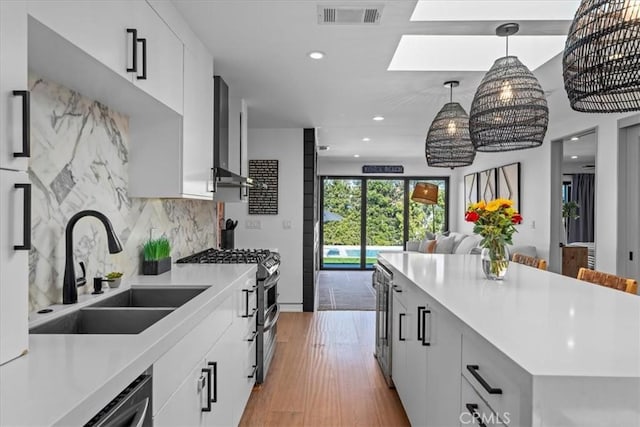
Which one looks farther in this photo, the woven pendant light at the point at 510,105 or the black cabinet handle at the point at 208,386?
the woven pendant light at the point at 510,105

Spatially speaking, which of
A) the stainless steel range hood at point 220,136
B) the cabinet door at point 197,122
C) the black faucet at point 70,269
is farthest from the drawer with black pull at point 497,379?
the stainless steel range hood at point 220,136

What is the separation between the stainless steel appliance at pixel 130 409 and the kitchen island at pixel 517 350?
3.12 feet

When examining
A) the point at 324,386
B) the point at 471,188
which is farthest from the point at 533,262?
the point at 471,188

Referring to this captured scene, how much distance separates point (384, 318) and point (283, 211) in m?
2.77

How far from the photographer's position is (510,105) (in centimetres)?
244

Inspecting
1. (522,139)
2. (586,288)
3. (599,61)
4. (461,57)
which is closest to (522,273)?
(586,288)

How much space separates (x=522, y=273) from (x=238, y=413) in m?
1.95

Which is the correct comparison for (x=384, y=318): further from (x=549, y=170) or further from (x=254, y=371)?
(x=549, y=170)

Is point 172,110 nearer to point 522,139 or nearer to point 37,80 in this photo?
point 37,80

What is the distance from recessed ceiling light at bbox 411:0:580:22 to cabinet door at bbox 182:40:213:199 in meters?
1.38

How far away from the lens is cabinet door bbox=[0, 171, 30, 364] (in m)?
1.05

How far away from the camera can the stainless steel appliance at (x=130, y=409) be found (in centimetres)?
93

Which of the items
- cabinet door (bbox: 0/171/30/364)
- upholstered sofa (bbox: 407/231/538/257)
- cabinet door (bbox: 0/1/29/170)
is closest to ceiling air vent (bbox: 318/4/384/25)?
cabinet door (bbox: 0/1/29/170)

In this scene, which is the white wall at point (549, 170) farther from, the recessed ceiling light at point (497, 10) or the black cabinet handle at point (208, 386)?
the black cabinet handle at point (208, 386)
